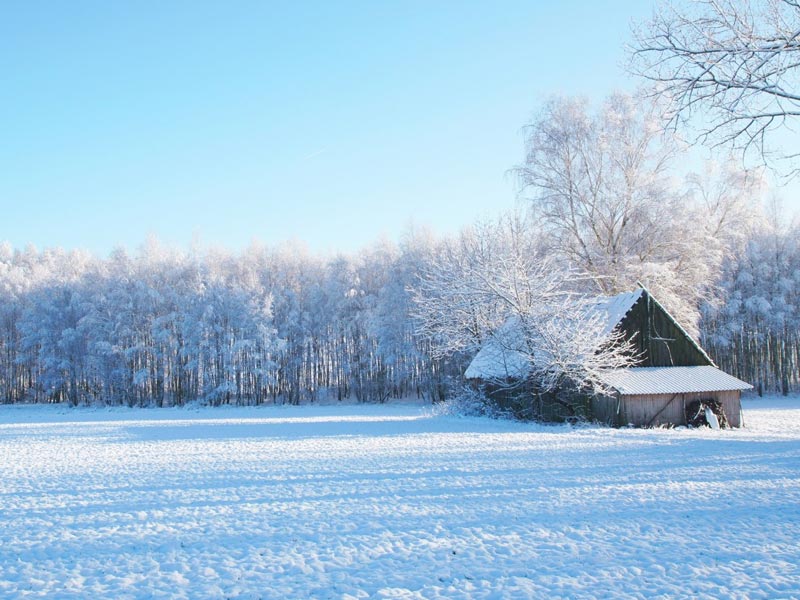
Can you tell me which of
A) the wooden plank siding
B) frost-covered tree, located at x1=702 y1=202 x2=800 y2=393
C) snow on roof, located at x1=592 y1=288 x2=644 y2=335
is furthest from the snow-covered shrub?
frost-covered tree, located at x1=702 y1=202 x2=800 y2=393

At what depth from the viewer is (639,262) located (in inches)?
1158

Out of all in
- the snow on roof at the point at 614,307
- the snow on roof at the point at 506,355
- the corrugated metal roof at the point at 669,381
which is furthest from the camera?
the snow on roof at the point at 506,355

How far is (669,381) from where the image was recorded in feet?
81.0

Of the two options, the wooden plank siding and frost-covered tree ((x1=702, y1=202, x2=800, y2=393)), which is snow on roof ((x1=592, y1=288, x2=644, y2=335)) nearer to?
the wooden plank siding

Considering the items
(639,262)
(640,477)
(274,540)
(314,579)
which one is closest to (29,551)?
(274,540)

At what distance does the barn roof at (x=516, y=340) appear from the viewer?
25.3 meters

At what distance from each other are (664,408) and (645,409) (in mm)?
983

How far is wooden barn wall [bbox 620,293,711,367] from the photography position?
997 inches

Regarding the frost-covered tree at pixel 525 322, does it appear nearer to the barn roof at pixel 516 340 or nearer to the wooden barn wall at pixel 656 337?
the barn roof at pixel 516 340

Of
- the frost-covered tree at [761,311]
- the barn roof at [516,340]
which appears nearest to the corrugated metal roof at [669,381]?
the barn roof at [516,340]

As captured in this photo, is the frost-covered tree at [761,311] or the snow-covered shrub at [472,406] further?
the frost-covered tree at [761,311]

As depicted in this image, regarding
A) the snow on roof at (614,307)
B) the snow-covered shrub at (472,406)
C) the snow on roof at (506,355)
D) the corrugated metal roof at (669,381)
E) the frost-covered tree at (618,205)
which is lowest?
the snow-covered shrub at (472,406)

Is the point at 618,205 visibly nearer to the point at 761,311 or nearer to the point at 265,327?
the point at 761,311

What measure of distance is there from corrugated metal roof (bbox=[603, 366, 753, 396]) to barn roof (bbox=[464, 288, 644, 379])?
2063 mm
